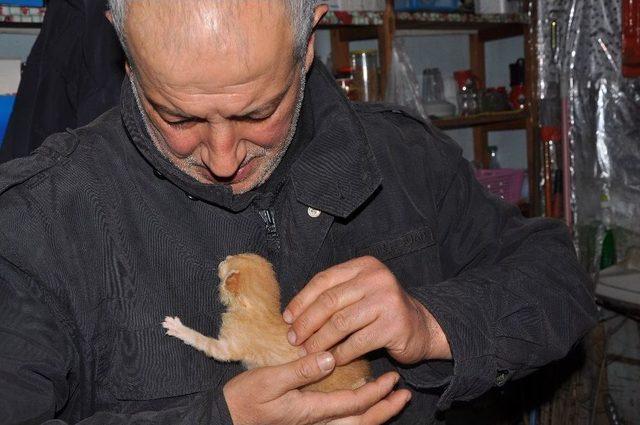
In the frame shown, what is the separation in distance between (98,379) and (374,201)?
708mm

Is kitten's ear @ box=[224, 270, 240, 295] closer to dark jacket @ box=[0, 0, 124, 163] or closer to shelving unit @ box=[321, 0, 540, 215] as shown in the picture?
dark jacket @ box=[0, 0, 124, 163]

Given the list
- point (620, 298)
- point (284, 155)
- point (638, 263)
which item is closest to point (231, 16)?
point (284, 155)

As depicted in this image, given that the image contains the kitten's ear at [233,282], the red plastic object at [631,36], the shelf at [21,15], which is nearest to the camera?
the kitten's ear at [233,282]

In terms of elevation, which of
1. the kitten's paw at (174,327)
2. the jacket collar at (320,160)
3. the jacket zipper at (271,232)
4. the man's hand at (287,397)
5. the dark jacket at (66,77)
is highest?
the dark jacket at (66,77)

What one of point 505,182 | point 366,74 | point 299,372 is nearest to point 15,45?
point 366,74

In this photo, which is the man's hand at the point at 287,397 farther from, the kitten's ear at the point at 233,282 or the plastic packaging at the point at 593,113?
the plastic packaging at the point at 593,113

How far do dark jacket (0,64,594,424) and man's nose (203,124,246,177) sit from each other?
91mm

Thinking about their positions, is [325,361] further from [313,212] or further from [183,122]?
[183,122]

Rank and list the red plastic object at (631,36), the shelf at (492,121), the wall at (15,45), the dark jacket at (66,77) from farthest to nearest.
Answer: the red plastic object at (631,36)
the shelf at (492,121)
the wall at (15,45)
the dark jacket at (66,77)

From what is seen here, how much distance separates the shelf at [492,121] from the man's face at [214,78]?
275cm

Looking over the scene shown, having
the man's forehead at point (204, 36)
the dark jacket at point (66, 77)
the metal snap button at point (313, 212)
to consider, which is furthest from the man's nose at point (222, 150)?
the dark jacket at point (66, 77)

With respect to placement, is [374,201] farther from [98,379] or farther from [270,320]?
[98,379]

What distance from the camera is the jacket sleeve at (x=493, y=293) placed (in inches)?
59.2

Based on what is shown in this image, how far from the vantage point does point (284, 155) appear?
1569mm
